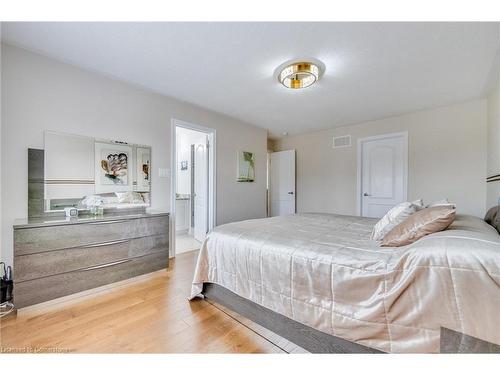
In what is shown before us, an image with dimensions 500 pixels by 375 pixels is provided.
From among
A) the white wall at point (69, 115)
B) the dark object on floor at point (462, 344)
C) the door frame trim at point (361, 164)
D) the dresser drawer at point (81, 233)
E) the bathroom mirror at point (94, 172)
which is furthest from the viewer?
the door frame trim at point (361, 164)

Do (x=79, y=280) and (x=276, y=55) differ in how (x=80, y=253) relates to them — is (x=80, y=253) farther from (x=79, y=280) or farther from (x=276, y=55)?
(x=276, y=55)

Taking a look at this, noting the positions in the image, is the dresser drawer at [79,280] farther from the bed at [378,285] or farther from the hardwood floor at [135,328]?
the bed at [378,285]

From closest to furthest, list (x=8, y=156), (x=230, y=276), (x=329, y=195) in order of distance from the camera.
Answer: (x=230, y=276) < (x=8, y=156) < (x=329, y=195)

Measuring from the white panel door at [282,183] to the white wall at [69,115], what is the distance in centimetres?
191

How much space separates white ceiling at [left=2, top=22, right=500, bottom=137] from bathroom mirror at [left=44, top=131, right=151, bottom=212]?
82 cm

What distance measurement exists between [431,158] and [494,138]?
888mm

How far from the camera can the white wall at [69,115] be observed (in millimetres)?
1947

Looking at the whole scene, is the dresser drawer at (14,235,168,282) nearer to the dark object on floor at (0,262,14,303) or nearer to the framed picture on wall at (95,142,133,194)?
the dark object on floor at (0,262,14,303)

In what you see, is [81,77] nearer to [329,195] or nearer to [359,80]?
[359,80]

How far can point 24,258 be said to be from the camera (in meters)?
1.71

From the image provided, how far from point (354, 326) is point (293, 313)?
0.34 meters

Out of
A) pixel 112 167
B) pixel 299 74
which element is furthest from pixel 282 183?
pixel 112 167

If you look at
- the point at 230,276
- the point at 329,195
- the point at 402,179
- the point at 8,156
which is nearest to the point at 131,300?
the point at 230,276

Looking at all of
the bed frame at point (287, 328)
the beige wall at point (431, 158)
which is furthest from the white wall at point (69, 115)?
the beige wall at point (431, 158)
